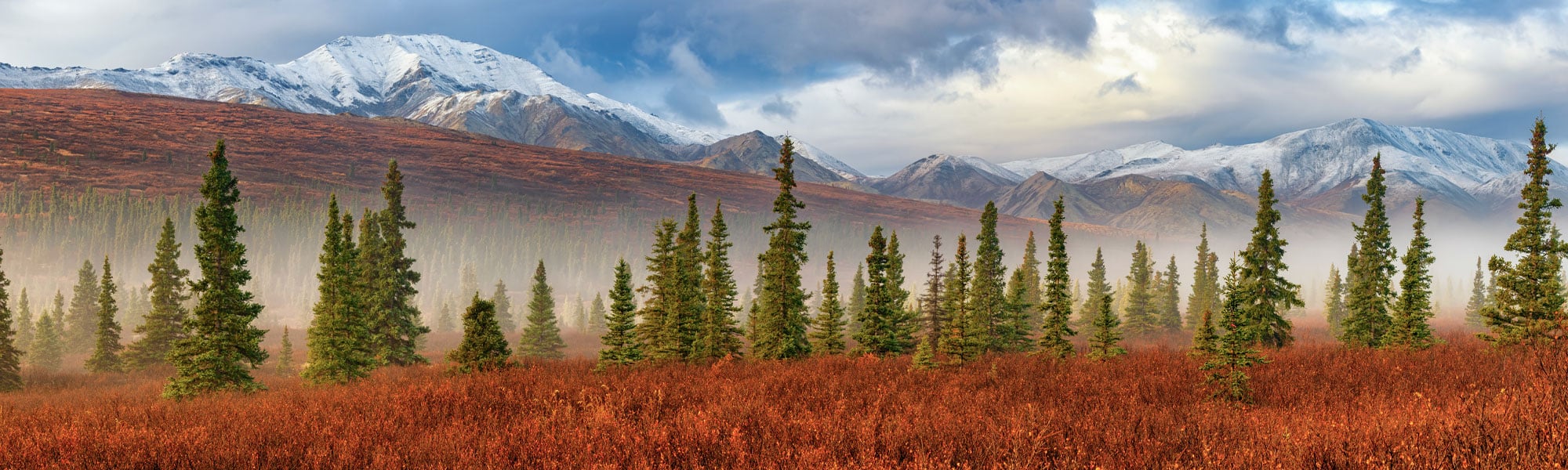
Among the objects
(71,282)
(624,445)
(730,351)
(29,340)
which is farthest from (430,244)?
(624,445)

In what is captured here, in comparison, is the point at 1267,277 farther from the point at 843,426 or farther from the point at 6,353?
the point at 6,353

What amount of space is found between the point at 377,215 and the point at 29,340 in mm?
43811

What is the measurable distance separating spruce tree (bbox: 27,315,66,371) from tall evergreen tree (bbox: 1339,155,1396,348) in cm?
6728

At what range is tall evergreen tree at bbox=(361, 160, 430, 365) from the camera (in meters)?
30.5

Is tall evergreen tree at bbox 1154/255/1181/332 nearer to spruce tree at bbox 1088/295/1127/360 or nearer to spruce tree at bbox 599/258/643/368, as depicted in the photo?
spruce tree at bbox 1088/295/1127/360

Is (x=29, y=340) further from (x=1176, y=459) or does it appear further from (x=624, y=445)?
(x=1176, y=459)

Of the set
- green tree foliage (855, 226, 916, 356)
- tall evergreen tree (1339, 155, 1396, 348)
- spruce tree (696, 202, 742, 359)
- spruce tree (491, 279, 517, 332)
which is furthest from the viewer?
spruce tree (491, 279, 517, 332)

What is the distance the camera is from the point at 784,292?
24.0 metres

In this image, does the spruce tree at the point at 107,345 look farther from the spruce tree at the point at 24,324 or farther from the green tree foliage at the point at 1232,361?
the green tree foliage at the point at 1232,361

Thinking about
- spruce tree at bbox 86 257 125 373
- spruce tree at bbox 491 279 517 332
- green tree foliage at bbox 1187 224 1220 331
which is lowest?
spruce tree at bbox 491 279 517 332

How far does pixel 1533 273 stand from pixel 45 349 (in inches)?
2717

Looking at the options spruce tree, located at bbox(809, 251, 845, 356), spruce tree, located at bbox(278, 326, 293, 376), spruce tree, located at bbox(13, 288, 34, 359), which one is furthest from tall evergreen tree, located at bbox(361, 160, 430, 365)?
spruce tree, located at bbox(13, 288, 34, 359)

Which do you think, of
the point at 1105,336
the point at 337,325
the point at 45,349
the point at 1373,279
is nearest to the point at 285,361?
the point at 45,349

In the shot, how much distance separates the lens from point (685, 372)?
546 inches
